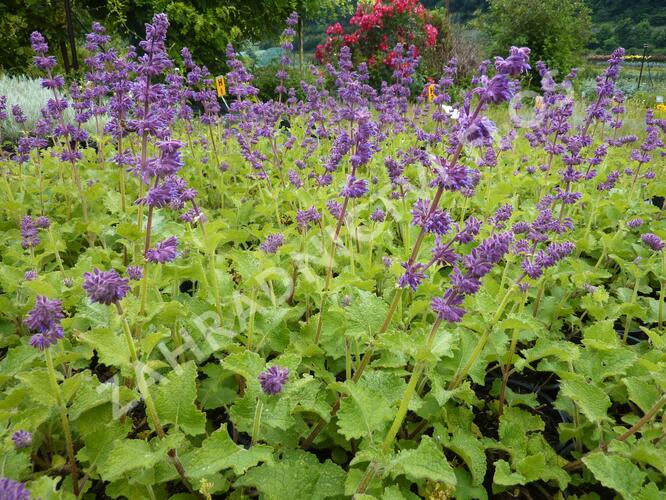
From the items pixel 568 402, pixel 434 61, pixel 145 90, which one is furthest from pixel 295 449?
pixel 434 61

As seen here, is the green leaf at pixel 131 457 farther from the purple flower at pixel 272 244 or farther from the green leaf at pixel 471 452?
the purple flower at pixel 272 244

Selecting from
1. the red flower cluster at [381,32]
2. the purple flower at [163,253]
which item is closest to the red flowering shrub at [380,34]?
the red flower cluster at [381,32]

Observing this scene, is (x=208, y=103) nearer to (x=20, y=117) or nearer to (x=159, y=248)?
(x=20, y=117)

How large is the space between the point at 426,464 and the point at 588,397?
1014 millimetres

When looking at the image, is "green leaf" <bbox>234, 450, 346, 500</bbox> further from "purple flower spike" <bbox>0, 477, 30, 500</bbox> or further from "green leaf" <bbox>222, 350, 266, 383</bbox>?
"purple flower spike" <bbox>0, 477, 30, 500</bbox>

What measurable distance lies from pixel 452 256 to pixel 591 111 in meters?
3.93

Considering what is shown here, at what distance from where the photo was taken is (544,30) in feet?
67.6

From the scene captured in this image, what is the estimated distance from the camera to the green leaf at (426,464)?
5.33 feet

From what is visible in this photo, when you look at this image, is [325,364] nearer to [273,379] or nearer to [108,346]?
[273,379]

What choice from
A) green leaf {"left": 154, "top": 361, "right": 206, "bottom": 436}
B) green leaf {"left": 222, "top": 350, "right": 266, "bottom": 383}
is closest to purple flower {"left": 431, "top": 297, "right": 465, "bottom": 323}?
green leaf {"left": 222, "top": 350, "right": 266, "bottom": 383}

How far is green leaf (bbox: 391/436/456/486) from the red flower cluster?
16443 mm

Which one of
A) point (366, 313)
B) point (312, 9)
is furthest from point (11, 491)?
point (312, 9)

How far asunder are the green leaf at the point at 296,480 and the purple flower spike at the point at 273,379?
0.26 metres

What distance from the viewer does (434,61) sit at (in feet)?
67.4
